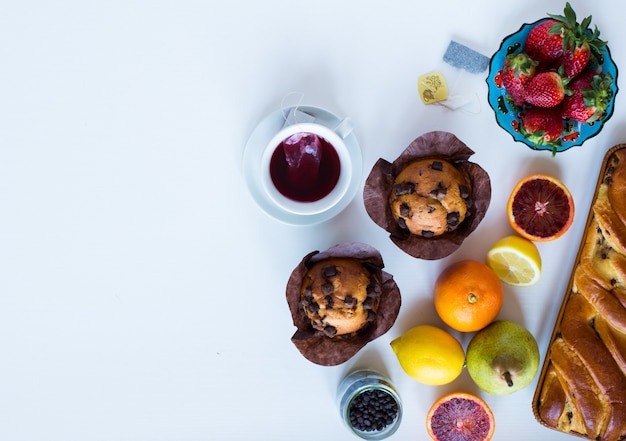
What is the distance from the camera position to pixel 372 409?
5.55 feet

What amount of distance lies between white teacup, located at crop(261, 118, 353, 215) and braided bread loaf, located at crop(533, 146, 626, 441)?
76 centimetres

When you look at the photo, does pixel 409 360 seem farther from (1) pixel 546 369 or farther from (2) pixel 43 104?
(2) pixel 43 104

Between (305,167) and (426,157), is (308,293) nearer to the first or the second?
(305,167)

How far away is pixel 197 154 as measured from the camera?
5.65 feet

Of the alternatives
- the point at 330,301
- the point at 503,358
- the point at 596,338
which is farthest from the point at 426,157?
the point at 596,338

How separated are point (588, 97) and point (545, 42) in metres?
0.19

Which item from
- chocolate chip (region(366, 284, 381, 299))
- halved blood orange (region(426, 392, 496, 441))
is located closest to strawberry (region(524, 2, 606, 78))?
chocolate chip (region(366, 284, 381, 299))

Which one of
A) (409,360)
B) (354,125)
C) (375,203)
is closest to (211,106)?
(354,125)

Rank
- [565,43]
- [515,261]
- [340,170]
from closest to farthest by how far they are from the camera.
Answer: [565,43] → [340,170] → [515,261]

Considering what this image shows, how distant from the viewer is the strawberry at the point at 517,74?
1.52 m

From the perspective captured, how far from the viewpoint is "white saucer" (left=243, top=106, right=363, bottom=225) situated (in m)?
1.64

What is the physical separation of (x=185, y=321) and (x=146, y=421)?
0.35 meters

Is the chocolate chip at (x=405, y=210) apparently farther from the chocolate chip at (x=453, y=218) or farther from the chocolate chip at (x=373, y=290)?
the chocolate chip at (x=373, y=290)

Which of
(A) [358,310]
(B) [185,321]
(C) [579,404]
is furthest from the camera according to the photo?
(B) [185,321]
